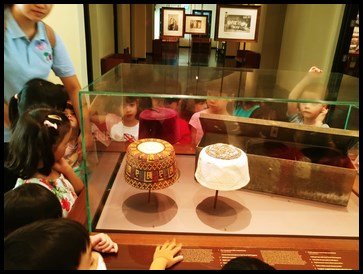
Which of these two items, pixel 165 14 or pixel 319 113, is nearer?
pixel 319 113

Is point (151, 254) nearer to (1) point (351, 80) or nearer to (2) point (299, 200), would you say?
(2) point (299, 200)

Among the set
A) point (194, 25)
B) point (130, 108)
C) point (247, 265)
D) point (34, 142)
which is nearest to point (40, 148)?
point (34, 142)

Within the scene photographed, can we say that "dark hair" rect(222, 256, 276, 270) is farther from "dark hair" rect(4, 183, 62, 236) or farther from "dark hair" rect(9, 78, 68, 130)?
"dark hair" rect(9, 78, 68, 130)

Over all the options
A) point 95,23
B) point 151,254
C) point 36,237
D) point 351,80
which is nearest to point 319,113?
point 351,80

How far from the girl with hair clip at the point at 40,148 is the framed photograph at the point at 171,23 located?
1.86m

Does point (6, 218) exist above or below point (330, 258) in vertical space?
above

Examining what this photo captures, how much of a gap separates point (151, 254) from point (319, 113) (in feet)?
2.21

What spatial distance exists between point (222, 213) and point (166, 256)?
23 centimetres

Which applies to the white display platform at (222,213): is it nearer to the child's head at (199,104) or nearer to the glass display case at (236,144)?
the glass display case at (236,144)

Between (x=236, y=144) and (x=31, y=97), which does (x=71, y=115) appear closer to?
(x=31, y=97)

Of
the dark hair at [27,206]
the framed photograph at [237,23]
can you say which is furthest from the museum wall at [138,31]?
the dark hair at [27,206]

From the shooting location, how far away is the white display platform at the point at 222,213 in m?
0.78

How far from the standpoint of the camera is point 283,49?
3535 millimetres

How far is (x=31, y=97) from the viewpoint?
997mm
